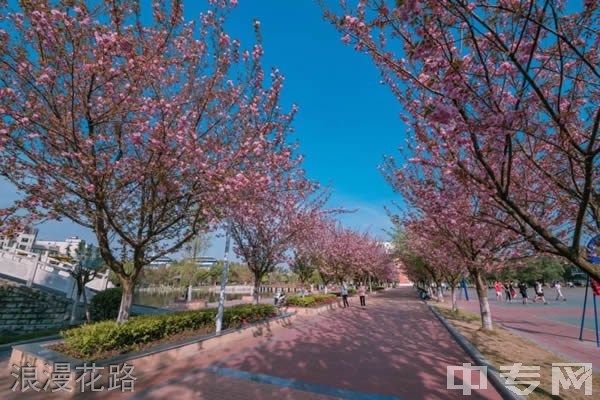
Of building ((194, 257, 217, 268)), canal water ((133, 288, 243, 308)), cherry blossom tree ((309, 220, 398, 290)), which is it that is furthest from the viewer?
building ((194, 257, 217, 268))

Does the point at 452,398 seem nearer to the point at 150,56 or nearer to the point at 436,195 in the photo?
the point at 436,195

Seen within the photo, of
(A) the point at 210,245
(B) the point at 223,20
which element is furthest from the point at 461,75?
(A) the point at 210,245

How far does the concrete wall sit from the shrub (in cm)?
135

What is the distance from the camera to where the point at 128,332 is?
6164mm

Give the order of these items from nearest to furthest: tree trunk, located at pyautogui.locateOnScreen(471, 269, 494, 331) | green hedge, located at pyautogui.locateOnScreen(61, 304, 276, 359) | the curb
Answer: the curb < green hedge, located at pyautogui.locateOnScreen(61, 304, 276, 359) < tree trunk, located at pyautogui.locateOnScreen(471, 269, 494, 331)

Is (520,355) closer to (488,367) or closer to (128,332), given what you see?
(488,367)

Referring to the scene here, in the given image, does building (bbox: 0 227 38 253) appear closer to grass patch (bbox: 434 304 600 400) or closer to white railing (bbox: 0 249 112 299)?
white railing (bbox: 0 249 112 299)

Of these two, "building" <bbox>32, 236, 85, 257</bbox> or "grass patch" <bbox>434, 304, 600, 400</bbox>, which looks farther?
"building" <bbox>32, 236, 85, 257</bbox>

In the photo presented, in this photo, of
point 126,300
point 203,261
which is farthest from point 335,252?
point 203,261

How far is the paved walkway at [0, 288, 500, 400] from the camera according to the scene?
4961 mm

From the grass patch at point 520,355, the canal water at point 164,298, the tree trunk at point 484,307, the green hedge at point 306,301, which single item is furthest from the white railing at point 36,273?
the tree trunk at point 484,307

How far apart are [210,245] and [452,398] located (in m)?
34.4

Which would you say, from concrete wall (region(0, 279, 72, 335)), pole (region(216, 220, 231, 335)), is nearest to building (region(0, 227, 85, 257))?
concrete wall (region(0, 279, 72, 335))

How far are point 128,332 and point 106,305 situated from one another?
30.8 ft
